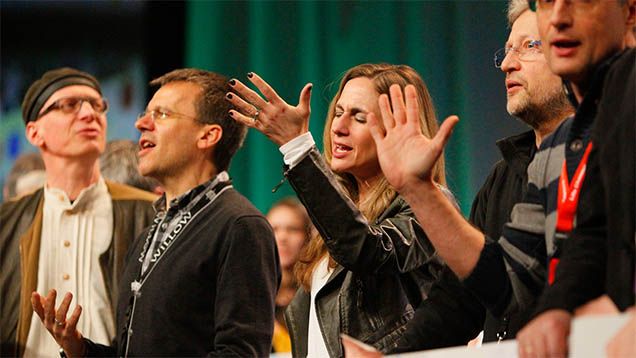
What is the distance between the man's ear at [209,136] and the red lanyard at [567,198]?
1486 mm

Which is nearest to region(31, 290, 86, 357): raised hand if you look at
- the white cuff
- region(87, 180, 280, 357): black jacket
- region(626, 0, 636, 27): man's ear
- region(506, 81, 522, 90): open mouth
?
region(87, 180, 280, 357): black jacket

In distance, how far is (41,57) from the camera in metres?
5.99

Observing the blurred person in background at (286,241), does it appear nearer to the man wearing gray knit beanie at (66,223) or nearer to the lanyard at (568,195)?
the man wearing gray knit beanie at (66,223)

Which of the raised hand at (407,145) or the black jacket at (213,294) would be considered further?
the black jacket at (213,294)

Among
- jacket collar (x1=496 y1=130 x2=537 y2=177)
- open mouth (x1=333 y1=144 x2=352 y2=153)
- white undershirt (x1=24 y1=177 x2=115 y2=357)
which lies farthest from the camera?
white undershirt (x1=24 y1=177 x2=115 y2=357)

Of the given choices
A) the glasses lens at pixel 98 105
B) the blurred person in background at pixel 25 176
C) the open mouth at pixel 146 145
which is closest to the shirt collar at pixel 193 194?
the open mouth at pixel 146 145

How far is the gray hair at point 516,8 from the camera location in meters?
2.80

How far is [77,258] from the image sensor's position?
352 cm

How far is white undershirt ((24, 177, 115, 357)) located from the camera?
3428 mm

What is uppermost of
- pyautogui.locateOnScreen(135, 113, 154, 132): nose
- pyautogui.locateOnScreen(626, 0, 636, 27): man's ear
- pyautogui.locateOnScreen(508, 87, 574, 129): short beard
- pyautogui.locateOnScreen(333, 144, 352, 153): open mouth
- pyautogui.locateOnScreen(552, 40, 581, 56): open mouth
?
pyautogui.locateOnScreen(626, 0, 636, 27): man's ear

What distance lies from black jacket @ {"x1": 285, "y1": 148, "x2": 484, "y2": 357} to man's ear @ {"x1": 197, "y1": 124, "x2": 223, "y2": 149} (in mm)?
627

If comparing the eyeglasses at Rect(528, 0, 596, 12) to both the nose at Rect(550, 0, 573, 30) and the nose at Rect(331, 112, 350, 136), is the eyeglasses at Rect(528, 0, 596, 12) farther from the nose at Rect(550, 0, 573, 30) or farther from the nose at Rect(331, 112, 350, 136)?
the nose at Rect(331, 112, 350, 136)

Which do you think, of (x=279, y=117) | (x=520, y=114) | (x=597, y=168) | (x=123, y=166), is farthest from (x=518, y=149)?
(x=123, y=166)

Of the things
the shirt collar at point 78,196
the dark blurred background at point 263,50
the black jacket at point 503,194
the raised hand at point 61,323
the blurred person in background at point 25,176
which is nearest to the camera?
the black jacket at point 503,194
